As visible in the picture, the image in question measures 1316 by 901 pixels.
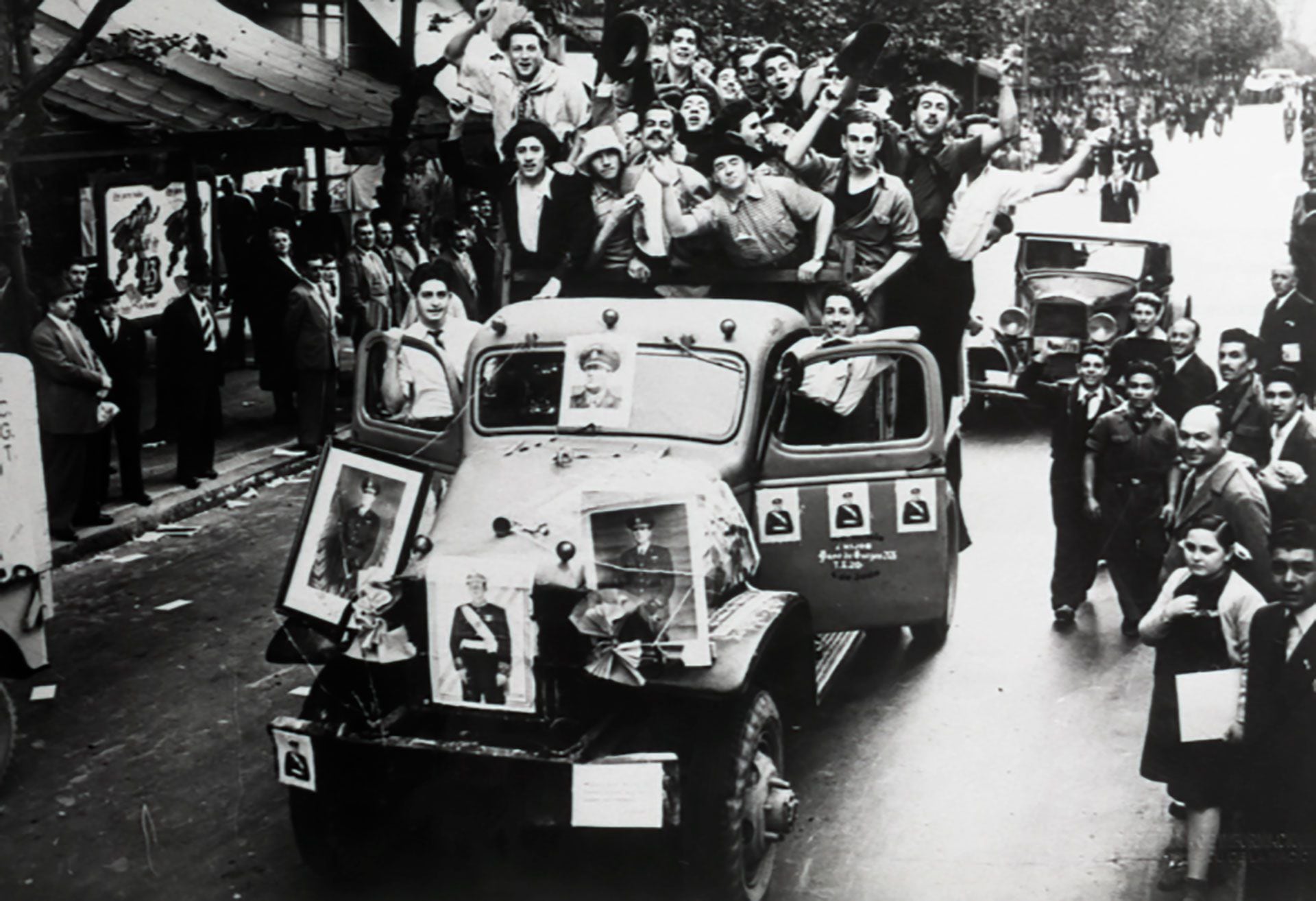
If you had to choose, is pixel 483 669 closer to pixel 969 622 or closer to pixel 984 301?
pixel 969 622

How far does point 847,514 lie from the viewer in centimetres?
778

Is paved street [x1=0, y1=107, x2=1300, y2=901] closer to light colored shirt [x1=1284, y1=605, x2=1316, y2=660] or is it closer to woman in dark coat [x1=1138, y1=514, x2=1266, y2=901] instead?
woman in dark coat [x1=1138, y1=514, x2=1266, y2=901]

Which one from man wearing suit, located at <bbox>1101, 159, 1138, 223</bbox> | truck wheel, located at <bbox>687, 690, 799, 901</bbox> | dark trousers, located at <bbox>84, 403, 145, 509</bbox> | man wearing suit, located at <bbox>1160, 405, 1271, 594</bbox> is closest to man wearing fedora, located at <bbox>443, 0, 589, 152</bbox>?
dark trousers, located at <bbox>84, 403, 145, 509</bbox>

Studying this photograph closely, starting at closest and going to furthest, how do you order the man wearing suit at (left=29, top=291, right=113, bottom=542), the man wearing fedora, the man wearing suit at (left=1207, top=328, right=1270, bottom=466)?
the man wearing suit at (left=1207, top=328, right=1270, bottom=466) → the man wearing suit at (left=29, top=291, right=113, bottom=542) → the man wearing fedora

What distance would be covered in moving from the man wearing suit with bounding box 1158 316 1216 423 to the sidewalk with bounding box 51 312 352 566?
296 inches

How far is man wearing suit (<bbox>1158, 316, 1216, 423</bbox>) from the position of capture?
36.0ft

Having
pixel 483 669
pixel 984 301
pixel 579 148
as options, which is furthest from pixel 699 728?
pixel 984 301

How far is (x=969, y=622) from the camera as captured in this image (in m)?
10.5

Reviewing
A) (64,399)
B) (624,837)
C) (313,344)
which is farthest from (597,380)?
(313,344)

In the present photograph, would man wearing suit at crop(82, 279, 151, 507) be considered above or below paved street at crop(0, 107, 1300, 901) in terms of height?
above

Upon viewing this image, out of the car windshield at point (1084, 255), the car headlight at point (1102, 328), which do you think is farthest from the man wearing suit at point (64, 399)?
the car windshield at point (1084, 255)

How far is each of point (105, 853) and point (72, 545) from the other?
521cm

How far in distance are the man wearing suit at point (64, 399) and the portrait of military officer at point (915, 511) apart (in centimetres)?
647

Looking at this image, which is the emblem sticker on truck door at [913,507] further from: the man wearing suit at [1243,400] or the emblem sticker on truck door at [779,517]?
the man wearing suit at [1243,400]
